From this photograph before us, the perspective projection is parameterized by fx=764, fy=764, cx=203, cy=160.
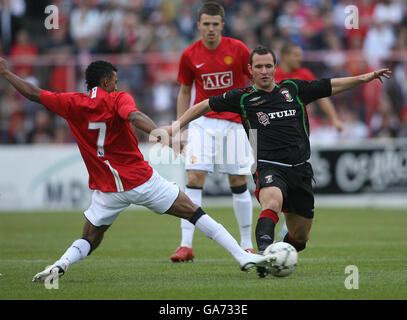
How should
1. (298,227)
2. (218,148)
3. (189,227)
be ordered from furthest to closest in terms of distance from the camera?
(218,148) < (189,227) < (298,227)

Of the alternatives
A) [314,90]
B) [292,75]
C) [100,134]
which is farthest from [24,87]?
[292,75]

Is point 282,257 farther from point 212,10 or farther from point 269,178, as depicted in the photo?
point 212,10

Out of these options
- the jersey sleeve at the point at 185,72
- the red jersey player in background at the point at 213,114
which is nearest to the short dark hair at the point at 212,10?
the red jersey player in background at the point at 213,114

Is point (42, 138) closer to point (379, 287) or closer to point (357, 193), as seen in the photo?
point (357, 193)

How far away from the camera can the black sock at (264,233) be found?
23.4 ft

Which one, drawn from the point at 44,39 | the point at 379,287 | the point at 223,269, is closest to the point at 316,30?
the point at 44,39

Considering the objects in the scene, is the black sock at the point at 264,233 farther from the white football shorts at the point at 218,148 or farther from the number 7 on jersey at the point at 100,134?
the white football shorts at the point at 218,148

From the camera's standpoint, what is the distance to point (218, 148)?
986 cm

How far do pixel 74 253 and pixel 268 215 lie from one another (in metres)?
1.87

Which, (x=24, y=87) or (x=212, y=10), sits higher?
(x=212, y=10)

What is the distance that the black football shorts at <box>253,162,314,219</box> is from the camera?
24.9 feet

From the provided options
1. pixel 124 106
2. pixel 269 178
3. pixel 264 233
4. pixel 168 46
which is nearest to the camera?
pixel 124 106

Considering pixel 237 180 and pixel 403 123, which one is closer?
pixel 237 180
